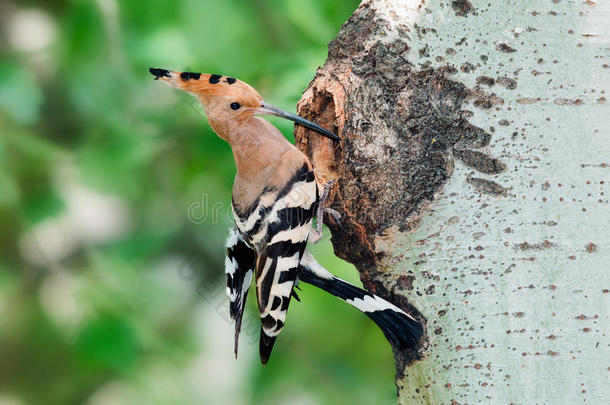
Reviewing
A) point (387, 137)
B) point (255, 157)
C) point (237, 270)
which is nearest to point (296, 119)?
point (255, 157)

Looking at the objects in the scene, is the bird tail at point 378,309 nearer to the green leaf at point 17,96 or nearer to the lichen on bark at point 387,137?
the lichen on bark at point 387,137

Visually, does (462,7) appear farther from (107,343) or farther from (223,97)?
(107,343)

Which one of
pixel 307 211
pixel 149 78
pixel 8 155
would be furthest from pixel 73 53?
pixel 307 211

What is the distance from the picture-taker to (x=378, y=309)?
1.50 m

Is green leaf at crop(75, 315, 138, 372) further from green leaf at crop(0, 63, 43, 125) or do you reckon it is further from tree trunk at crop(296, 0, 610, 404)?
tree trunk at crop(296, 0, 610, 404)

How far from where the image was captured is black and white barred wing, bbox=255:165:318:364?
5.31 ft

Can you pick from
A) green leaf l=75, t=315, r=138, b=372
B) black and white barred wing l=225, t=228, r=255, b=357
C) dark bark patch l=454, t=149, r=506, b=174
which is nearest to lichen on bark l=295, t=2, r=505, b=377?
dark bark patch l=454, t=149, r=506, b=174

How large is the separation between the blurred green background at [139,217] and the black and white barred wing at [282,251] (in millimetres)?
378

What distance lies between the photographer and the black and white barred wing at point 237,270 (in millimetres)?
1821

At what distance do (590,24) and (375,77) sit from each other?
18.6 inches

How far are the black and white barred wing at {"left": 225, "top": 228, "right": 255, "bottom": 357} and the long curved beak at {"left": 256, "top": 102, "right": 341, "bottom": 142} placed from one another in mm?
384

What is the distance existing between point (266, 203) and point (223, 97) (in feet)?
1.04

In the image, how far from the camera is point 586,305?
1.23 metres

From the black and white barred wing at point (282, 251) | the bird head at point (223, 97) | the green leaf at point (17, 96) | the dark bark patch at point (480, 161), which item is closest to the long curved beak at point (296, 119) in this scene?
the bird head at point (223, 97)
